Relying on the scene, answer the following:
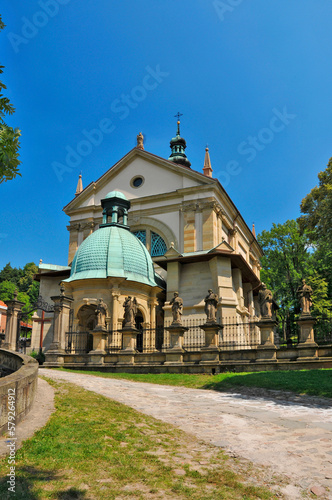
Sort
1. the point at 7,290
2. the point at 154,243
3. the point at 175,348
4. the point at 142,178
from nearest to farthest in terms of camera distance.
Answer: the point at 175,348, the point at 154,243, the point at 142,178, the point at 7,290

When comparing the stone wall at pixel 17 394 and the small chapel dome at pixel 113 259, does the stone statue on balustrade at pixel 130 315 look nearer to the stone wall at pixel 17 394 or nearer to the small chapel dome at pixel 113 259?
the small chapel dome at pixel 113 259

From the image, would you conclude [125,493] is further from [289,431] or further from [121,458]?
[289,431]

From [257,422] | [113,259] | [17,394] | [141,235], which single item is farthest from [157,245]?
[17,394]

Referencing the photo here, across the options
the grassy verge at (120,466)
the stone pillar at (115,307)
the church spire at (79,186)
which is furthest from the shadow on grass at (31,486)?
the church spire at (79,186)

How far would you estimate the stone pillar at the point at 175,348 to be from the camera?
17688 mm

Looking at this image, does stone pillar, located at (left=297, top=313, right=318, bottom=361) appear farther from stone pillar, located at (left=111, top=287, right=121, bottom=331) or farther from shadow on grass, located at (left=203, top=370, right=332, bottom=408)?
stone pillar, located at (left=111, top=287, right=121, bottom=331)

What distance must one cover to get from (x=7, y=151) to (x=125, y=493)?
4.93m

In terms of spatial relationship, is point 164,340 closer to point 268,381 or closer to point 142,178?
point 268,381

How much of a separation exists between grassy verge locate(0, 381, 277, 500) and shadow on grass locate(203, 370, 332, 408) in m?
4.58

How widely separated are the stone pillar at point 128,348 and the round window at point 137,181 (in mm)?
16810

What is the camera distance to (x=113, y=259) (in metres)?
25.5

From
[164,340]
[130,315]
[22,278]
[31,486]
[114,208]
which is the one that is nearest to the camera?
[31,486]

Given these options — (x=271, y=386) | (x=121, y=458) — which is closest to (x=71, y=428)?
(x=121, y=458)

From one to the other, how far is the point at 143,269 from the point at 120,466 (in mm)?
21272
